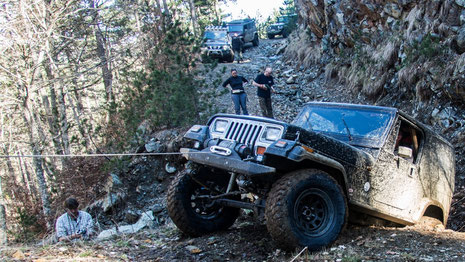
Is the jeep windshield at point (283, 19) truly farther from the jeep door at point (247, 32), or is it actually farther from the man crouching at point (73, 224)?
the man crouching at point (73, 224)

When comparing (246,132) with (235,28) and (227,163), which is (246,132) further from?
(235,28)

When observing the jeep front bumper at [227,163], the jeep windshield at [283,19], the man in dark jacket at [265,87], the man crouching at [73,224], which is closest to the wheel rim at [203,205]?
the jeep front bumper at [227,163]

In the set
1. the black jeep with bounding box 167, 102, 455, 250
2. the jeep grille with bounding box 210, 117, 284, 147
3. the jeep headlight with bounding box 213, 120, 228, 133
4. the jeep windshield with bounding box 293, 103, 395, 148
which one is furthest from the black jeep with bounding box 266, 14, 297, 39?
the jeep grille with bounding box 210, 117, 284, 147

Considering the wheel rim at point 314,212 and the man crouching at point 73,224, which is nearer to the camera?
the wheel rim at point 314,212

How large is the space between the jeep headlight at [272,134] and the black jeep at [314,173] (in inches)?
0.5

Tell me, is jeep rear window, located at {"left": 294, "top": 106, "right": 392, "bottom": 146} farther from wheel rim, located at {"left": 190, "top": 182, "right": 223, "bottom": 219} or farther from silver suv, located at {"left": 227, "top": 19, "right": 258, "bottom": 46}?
silver suv, located at {"left": 227, "top": 19, "right": 258, "bottom": 46}

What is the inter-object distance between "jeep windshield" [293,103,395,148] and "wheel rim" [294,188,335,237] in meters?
1.26

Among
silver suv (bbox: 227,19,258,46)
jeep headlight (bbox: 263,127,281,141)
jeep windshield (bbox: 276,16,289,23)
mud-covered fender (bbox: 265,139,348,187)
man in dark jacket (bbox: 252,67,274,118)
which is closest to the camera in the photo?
mud-covered fender (bbox: 265,139,348,187)

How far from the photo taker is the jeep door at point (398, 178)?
563 centimetres

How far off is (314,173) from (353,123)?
1597 millimetres

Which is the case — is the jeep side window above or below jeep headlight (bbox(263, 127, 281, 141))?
below

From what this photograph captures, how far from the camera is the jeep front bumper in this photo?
15.1 ft

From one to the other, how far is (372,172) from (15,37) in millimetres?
9440

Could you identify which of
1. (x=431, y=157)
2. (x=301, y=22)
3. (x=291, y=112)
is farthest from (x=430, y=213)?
(x=301, y=22)
